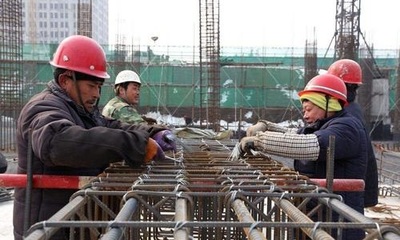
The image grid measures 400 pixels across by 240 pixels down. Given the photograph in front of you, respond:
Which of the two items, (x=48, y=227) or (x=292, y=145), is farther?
(x=292, y=145)

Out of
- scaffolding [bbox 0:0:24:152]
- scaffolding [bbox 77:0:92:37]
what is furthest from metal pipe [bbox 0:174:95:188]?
scaffolding [bbox 77:0:92:37]

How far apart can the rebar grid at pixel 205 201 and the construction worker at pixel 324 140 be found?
138 mm

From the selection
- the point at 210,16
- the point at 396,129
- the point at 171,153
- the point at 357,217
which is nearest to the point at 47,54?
the point at 210,16

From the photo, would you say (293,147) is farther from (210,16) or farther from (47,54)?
Answer: (47,54)

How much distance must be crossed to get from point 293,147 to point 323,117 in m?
0.58

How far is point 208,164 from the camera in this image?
2.41 m

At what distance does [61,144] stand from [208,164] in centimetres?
94

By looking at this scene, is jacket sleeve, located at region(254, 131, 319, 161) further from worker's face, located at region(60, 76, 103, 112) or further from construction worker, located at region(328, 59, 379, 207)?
worker's face, located at region(60, 76, 103, 112)

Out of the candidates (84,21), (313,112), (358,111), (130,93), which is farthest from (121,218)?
(84,21)

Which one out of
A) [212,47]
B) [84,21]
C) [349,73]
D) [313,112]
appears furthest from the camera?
[84,21]

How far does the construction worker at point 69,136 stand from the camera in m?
1.73

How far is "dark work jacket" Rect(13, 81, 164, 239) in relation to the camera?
5.65 ft

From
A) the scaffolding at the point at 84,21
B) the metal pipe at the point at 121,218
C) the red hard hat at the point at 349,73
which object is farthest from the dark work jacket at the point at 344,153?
the scaffolding at the point at 84,21

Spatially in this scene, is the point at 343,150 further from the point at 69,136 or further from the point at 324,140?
the point at 69,136
